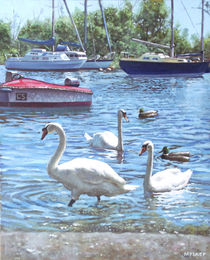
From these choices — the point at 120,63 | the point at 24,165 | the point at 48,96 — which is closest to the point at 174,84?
the point at 120,63

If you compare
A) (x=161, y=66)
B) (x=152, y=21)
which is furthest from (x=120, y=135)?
(x=152, y=21)

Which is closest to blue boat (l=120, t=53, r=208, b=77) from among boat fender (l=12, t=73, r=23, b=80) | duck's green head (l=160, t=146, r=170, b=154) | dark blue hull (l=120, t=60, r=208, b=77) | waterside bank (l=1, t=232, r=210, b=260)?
dark blue hull (l=120, t=60, r=208, b=77)

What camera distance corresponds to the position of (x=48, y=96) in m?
5.66

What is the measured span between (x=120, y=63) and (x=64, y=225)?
5.97ft

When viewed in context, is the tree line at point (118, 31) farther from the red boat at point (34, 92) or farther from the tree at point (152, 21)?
the red boat at point (34, 92)

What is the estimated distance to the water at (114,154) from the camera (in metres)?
4.49

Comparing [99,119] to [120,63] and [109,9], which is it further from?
[109,9]

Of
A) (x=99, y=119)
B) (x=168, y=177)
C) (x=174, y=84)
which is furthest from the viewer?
(x=174, y=84)

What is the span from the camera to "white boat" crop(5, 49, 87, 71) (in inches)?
202

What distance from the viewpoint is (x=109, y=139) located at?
16.9 feet

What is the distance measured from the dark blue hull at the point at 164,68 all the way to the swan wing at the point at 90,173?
129 cm

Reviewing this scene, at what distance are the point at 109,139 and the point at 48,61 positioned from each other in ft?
3.44

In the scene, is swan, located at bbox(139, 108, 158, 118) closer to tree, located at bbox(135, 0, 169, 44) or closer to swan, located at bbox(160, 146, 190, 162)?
swan, located at bbox(160, 146, 190, 162)

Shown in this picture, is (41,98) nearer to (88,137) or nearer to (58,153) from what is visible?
(88,137)
